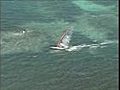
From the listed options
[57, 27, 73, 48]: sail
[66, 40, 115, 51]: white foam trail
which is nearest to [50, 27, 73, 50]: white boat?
[57, 27, 73, 48]: sail

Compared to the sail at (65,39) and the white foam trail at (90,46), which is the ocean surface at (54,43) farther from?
the sail at (65,39)

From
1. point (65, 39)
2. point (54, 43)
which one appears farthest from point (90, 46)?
point (54, 43)

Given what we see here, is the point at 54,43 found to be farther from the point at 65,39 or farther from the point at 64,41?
the point at 65,39

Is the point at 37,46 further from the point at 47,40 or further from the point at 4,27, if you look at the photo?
the point at 4,27

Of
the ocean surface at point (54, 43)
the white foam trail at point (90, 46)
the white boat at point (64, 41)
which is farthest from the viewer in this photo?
the white foam trail at point (90, 46)

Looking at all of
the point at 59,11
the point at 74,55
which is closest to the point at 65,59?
the point at 74,55

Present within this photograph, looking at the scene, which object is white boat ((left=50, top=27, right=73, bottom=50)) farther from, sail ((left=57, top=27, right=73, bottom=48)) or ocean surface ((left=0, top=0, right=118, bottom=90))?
ocean surface ((left=0, top=0, right=118, bottom=90))

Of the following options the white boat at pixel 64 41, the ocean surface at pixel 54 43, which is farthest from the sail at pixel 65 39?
the ocean surface at pixel 54 43

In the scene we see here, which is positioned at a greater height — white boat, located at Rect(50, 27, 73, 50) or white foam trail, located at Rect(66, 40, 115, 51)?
white boat, located at Rect(50, 27, 73, 50)
